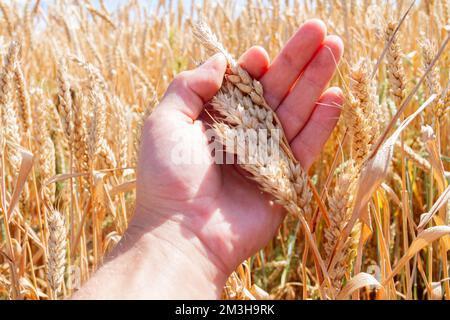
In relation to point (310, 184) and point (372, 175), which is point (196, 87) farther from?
point (372, 175)

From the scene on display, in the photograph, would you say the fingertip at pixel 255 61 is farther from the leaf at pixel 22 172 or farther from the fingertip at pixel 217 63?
the leaf at pixel 22 172

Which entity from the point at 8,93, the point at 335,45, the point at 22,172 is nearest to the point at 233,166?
the point at 335,45

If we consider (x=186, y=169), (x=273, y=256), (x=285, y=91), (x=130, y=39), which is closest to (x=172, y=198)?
(x=186, y=169)

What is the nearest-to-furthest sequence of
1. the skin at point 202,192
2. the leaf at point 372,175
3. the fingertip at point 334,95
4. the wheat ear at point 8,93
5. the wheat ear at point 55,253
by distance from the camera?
the leaf at point 372,175
the skin at point 202,192
the wheat ear at point 55,253
the fingertip at point 334,95
the wheat ear at point 8,93

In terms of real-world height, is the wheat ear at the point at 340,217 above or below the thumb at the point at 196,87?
below

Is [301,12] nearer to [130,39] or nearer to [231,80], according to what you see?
[130,39]

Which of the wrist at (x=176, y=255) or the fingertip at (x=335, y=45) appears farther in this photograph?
the fingertip at (x=335, y=45)

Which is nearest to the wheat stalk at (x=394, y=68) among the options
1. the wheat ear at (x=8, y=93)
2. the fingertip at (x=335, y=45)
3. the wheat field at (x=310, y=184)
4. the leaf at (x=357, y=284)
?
the wheat field at (x=310, y=184)

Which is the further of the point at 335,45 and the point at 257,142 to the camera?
the point at 335,45
